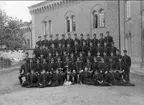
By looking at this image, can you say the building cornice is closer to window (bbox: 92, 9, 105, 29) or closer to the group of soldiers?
window (bbox: 92, 9, 105, 29)

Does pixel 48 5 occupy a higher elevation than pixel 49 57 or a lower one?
higher

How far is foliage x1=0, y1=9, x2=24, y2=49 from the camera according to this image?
935 inches

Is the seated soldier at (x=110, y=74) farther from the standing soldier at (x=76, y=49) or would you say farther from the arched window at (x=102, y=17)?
the arched window at (x=102, y=17)

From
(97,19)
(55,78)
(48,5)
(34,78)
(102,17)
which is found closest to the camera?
(55,78)

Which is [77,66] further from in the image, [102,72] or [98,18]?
[98,18]

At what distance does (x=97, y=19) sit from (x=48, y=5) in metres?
8.46

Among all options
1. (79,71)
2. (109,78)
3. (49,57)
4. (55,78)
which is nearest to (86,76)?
(79,71)

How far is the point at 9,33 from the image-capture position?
2434 cm

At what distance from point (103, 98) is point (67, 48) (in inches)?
232

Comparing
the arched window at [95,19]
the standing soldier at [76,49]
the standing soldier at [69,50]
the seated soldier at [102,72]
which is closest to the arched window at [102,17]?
the arched window at [95,19]

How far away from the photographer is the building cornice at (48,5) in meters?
28.5

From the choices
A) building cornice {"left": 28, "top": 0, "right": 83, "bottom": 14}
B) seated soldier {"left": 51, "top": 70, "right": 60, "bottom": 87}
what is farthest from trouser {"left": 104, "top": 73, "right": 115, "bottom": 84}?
building cornice {"left": 28, "top": 0, "right": 83, "bottom": 14}

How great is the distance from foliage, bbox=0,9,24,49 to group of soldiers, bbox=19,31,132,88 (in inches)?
428

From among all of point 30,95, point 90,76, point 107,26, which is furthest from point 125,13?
point 30,95
